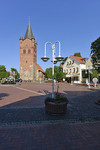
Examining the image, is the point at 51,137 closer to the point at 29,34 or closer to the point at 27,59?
the point at 27,59

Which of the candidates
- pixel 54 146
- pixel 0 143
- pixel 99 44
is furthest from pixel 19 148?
pixel 99 44

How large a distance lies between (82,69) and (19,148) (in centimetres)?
3442

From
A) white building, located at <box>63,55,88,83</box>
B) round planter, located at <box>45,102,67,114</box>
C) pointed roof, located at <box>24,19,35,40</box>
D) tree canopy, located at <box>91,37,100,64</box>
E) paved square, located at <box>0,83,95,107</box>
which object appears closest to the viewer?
round planter, located at <box>45,102,67,114</box>

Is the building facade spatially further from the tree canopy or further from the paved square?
the tree canopy

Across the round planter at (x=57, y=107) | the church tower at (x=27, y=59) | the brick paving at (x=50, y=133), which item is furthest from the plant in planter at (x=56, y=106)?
the church tower at (x=27, y=59)

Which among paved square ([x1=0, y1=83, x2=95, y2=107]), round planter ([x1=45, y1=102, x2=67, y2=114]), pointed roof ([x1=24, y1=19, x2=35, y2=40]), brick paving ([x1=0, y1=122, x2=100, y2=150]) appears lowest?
brick paving ([x1=0, y1=122, x2=100, y2=150])

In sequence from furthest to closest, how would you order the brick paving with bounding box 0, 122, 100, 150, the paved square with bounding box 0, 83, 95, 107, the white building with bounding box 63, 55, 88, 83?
the white building with bounding box 63, 55, 88, 83 → the paved square with bounding box 0, 83, 95, 107 → the brick paving with bounding box 0, 122, 100, 150

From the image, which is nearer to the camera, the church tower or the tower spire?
the church tower

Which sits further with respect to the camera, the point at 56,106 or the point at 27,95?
the point at 27,95

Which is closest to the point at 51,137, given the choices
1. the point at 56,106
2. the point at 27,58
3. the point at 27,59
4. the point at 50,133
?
the point at 50,133

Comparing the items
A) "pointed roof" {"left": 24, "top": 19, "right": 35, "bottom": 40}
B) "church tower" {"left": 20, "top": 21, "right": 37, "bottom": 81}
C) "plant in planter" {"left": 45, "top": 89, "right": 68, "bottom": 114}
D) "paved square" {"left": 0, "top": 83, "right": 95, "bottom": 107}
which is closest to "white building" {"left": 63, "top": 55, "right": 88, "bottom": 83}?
"church tower" {"left": 20, "top": 21, "right": 37, "bottom": 81}

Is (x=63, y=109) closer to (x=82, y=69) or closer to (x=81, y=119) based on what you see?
(x=81, y=119)

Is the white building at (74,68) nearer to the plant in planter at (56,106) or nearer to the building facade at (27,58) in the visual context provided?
the building facade at (27,58)

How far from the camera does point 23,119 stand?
14.0 feet
